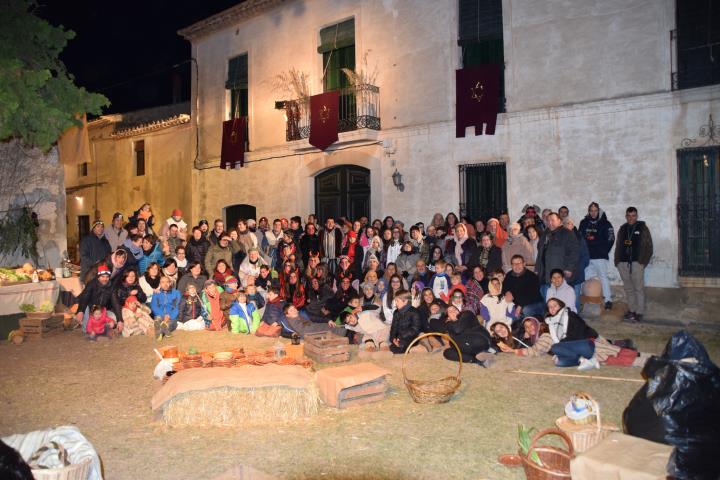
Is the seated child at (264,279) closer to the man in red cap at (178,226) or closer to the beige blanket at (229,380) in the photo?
the man in red cap at (178,226)

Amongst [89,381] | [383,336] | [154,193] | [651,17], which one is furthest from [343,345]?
[154,193]

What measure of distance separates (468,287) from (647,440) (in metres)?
→ 6.07

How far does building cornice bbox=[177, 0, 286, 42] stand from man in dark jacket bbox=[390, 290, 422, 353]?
38.3 feet

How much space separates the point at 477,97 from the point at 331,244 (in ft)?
15.5

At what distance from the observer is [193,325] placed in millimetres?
11109

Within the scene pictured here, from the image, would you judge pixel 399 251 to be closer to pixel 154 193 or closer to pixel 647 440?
pixel 647 440

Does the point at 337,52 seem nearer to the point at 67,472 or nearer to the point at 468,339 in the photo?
the point at 468,339

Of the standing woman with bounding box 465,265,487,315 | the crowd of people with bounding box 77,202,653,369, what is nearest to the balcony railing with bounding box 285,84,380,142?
the crowd of people with bounding box 77,202,653,369

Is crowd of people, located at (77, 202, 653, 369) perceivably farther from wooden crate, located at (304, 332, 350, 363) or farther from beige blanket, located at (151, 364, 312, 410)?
beige blanket, located at (151, 364, 312, 410)

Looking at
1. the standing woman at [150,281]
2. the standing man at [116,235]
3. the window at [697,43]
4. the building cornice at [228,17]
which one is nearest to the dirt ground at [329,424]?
the standing woman at [150,281]

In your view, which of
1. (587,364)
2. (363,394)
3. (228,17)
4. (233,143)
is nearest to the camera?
(363,394)

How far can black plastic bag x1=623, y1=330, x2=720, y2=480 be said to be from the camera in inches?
153

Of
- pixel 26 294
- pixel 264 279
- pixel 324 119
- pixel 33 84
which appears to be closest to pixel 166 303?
pixel 264 279

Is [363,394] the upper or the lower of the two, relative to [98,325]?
lower
